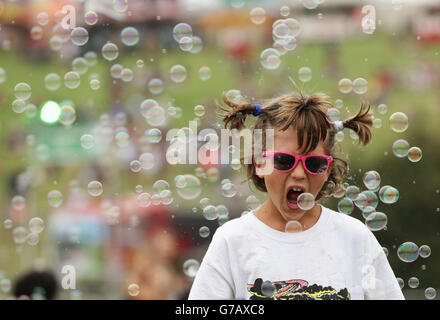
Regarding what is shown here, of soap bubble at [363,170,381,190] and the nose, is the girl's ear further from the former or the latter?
soap bubble at [363,170,381,190]

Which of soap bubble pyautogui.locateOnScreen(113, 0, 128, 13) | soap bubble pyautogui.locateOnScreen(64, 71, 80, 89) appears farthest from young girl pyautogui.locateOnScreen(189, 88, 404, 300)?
soap bubble pyautogui.locateOnScreen(113, 0, 128, 13)

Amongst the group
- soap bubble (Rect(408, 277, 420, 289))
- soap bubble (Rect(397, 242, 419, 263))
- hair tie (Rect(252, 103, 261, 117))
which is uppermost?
hair tie (Rect(252, 103, 261, 117))

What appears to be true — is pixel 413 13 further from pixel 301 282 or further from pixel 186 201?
pixel 301 282

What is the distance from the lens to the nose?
164 centimetres

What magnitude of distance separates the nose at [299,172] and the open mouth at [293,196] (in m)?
0.04

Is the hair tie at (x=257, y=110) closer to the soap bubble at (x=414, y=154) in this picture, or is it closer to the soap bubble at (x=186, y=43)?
the soap bubble at (x=414, y=154)

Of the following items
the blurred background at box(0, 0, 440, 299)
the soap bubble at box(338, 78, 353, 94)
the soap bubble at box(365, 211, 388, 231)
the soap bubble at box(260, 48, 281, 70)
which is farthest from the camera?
the blurred background at box(0, 0, 440, 299)

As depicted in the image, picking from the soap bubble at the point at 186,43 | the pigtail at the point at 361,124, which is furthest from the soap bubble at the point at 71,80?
the pigtail at the point at 361,124

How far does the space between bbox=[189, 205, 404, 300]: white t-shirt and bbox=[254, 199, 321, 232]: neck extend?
0.02 metres

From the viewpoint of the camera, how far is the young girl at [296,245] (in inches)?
63.0

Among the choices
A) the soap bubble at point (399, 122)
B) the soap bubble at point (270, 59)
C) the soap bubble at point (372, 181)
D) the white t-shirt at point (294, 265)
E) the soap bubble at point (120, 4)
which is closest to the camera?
the white t-shirt at point (294, 265)

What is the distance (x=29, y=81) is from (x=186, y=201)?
5.34 meters

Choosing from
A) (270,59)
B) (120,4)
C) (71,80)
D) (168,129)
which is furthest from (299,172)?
(168,129)
